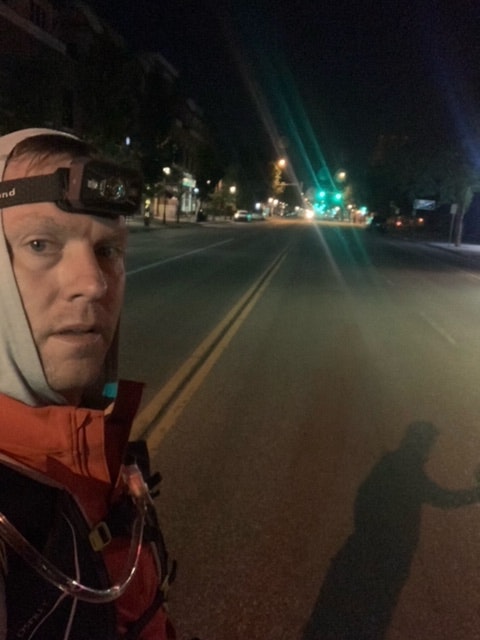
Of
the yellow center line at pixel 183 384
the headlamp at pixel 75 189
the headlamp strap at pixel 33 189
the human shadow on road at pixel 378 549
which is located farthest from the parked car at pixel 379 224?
the headlamp strap at pixel 33 189

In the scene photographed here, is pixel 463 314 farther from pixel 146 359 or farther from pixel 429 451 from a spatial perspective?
pixel 429 451

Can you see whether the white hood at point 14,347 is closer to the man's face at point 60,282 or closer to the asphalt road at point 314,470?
the man's face at point 60,282

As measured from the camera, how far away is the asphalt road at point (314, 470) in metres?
3.76

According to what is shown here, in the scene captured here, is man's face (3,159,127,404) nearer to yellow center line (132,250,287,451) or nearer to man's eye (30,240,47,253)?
man's eye (30,240,47,253)

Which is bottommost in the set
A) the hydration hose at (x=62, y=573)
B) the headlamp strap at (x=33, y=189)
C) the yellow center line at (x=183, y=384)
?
the yellow center line at (x=183, y=384)

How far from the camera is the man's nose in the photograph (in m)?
1.50

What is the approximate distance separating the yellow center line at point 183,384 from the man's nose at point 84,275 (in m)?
4.62

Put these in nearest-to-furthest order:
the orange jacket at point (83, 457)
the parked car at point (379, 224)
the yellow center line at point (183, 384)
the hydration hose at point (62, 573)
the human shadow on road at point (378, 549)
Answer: the hydration hose at point (62, 573) → the orange jacket at point (83, 457) → the human shadow on road at point (378, 549) → the yellow center line at point (183, 384) → the parked car at point (379, 224)

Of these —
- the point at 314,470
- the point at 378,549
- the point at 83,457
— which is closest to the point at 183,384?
the point at 314,470

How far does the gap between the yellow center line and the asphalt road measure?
0.03m

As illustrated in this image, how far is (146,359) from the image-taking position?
9617mm

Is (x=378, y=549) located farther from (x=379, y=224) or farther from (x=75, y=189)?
(x=379, y=224)

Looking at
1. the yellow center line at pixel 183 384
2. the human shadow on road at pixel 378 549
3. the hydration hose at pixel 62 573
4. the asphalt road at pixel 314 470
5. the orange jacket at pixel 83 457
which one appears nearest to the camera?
the hydration hose at pixel 62 573

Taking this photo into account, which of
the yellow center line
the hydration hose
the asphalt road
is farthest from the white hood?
the yellow center line
